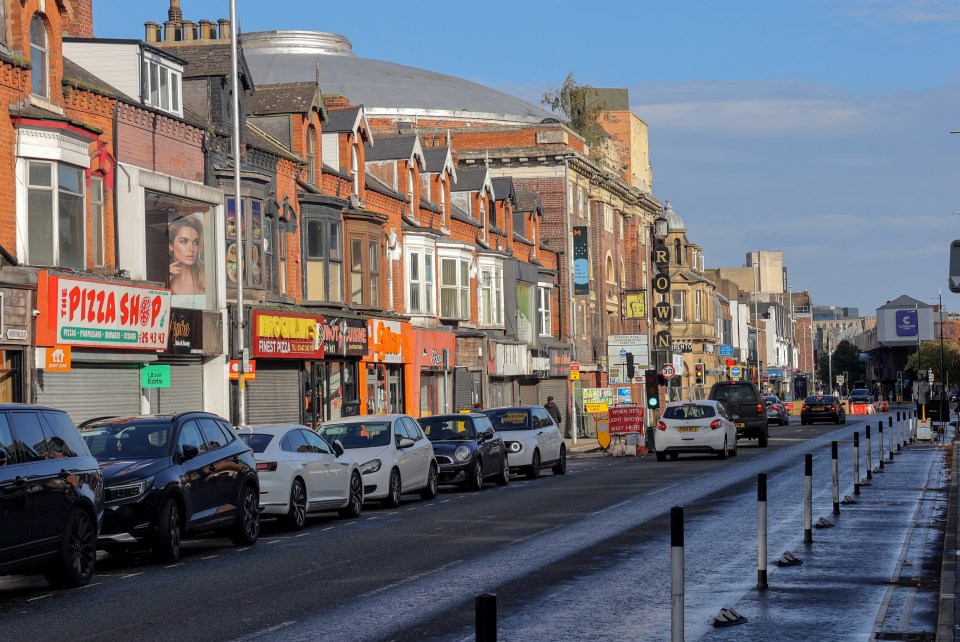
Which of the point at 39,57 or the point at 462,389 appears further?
the point at 462,389

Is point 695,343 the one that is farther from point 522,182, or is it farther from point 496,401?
point 496,401

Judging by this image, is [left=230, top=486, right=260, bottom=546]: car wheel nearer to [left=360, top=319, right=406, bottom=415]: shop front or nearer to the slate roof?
the slate roof

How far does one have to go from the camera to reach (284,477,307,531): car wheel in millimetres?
20234

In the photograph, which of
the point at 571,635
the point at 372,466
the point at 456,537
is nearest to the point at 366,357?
the point at 372,466

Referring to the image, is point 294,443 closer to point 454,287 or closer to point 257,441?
point 257,441

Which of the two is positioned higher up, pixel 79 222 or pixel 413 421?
pixel 79 222

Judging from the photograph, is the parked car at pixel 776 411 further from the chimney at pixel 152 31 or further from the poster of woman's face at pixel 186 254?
the poster of woman's face at pixel 186 254

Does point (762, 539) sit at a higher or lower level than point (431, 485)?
higher

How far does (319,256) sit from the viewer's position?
40.2 meters

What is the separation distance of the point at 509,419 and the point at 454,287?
18374 mm

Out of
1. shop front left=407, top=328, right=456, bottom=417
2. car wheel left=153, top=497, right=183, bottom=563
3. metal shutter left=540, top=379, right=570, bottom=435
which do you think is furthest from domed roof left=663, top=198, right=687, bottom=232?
car wheel left=153, top=497, right=183, bottom=563

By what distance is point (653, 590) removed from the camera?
13.2m

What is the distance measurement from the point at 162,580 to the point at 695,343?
302ft

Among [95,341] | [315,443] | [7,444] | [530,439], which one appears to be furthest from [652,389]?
[7,444]
